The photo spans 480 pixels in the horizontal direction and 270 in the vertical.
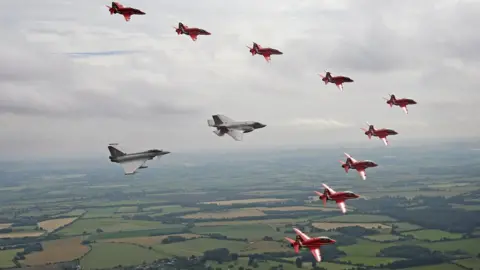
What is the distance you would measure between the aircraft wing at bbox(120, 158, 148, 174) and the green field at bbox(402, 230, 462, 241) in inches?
5599

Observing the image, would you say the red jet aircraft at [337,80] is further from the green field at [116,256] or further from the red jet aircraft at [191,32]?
the green field at [116,256]

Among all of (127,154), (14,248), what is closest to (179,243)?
(14,248)

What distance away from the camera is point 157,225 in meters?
194

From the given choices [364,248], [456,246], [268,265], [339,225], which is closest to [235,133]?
[268,265]

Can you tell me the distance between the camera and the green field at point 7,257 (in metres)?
141

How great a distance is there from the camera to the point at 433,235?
514 feet

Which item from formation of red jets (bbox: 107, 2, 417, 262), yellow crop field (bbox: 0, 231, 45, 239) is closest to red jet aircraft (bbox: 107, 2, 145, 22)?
formation of red jets (bbox: 107, 2, 417, 262)

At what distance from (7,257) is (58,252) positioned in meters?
15.4

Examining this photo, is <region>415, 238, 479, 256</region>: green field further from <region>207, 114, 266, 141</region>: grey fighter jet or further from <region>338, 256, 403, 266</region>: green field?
<region>207, 114, 266, 141</region>: grey fighter jet

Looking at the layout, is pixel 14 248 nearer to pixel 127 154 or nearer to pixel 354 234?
pixel 354 234

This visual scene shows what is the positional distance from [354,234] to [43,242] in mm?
109691

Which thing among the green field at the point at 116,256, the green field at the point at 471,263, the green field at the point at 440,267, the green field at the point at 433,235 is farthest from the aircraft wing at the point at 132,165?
the green field at the point at 433,235

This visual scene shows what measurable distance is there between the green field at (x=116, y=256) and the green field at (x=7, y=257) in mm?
21378

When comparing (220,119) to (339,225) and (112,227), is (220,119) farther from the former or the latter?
(112,227)
